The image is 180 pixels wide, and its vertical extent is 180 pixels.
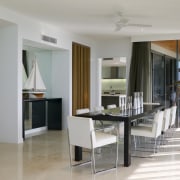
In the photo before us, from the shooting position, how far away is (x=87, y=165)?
15.2 feet

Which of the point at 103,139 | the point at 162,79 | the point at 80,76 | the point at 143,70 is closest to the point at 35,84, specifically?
the point at 80,76

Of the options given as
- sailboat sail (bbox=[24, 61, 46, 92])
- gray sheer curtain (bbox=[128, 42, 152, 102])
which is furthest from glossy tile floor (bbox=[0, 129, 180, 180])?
gray sheer curtain (bbox=[128, 42, 152, 102])

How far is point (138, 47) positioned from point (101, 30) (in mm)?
1575

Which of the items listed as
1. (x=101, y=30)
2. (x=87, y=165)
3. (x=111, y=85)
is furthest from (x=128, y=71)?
(x=87, y=165)

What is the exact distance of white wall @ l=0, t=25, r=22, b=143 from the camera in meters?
6.29

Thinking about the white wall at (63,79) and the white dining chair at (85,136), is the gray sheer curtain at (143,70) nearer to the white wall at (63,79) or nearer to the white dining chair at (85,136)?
the white wall at (63,79)

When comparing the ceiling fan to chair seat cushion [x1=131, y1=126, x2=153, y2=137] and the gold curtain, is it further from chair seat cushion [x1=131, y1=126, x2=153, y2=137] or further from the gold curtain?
the gold curtain

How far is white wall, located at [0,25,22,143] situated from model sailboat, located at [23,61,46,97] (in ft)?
4.30

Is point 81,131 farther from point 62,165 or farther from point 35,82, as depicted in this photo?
point 35,82

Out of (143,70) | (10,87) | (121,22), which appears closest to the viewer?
(121,22)

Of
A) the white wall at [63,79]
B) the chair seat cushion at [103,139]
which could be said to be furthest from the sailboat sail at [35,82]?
the chair seat cushion at [103,139]

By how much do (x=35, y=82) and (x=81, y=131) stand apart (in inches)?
152

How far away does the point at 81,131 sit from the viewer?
4.27m

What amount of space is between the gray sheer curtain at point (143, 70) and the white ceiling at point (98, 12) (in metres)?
1.05
